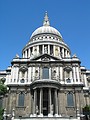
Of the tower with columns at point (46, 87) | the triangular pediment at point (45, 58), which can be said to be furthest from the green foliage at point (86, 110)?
the triangular pediment at point (45, 58)

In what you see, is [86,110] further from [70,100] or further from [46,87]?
[46,87]

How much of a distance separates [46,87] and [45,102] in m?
3.28

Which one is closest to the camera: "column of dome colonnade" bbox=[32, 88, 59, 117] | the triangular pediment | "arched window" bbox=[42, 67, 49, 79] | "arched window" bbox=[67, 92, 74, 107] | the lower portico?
"column of dome colonnade" bbox=[32, 88, 59, 117]

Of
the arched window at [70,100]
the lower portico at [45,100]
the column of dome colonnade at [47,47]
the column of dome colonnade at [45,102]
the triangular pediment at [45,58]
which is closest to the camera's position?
the column of dome colonnade at [45,102]

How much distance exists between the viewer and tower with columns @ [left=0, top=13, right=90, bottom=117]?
40969 mm

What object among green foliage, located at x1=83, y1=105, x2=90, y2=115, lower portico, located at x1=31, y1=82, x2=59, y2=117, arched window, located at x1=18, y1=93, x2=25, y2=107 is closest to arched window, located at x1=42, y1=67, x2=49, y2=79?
lower portico, located at x1=31, y1=82, x2=59, y2=117

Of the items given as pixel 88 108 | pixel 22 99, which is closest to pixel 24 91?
pixel 22 99

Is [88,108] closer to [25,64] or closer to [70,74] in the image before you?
[70,74]

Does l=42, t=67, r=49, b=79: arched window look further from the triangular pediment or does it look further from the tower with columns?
the triangular pediment

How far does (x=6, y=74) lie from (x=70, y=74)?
16.5m

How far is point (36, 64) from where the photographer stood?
154ft

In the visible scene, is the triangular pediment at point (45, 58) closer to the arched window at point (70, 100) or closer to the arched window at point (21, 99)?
the arched window at point (70, 100)

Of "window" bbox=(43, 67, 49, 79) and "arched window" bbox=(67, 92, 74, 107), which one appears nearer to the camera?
"arched window" bbox=(67, 92, 74, 107)

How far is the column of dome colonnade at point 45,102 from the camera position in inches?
1553
